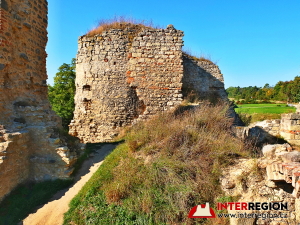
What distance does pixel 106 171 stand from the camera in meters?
5.61

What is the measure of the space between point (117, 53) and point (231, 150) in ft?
19.8

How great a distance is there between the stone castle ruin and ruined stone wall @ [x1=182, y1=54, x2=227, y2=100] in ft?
8.89

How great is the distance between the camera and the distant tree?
20.4 meters

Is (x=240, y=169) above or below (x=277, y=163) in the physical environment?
below

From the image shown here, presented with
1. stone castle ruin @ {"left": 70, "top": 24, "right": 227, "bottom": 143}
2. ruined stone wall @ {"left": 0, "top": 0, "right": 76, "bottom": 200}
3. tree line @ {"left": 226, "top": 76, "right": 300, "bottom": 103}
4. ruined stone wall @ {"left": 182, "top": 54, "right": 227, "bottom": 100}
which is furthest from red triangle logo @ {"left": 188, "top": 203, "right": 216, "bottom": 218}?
tree line @ {"left": 226, "top": 76, "right": 300, "bottom": 103}

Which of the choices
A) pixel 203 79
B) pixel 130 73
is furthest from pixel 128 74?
pixel 203 79

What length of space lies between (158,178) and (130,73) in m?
5.21

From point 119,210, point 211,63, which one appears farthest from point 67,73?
point 119,210

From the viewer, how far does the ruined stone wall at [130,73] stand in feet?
29.0

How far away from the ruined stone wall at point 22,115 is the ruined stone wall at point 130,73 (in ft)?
9.54

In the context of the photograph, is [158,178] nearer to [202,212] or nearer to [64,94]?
[202,212]

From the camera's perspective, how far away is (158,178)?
4.95 meters

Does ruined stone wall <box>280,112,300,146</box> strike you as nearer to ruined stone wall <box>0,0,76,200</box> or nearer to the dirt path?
the dirt path

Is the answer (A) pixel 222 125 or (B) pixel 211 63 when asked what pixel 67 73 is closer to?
(B) pixel 211 63
